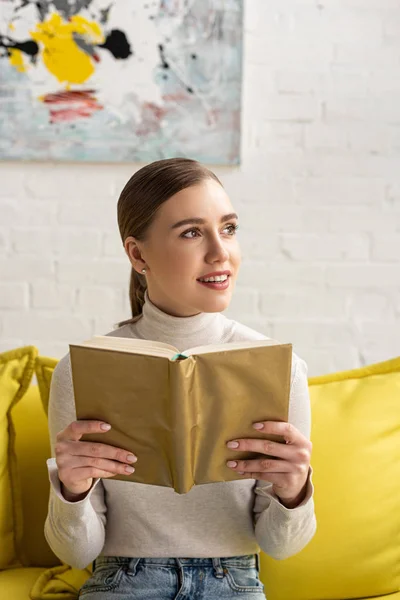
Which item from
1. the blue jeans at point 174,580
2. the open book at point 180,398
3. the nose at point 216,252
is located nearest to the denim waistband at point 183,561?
the blue jeans at point 174,580

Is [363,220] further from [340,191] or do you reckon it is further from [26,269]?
[26,269]

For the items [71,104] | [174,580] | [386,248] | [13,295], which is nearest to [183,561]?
[174,580]

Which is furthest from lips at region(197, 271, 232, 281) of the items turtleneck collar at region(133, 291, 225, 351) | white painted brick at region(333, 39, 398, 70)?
white painted brick at region(333, 39, 398, 70)

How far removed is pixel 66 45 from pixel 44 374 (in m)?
1.00

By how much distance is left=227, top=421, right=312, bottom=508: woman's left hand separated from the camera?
1.00m

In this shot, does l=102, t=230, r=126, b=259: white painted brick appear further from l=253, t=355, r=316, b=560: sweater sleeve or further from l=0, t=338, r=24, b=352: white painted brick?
l=253, t=355, r=316, b=560: sweater sleeve

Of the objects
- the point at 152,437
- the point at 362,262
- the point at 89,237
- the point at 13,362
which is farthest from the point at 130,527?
the point at 362,262

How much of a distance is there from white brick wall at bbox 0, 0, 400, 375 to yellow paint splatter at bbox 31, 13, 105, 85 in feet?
0.85

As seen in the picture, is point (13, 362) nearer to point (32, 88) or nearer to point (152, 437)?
point (152, 437)

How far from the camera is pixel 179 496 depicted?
1.28 m

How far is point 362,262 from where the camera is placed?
7.09ft

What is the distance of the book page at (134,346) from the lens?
94 centimetres

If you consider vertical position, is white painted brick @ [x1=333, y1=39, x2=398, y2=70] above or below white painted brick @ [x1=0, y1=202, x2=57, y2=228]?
above

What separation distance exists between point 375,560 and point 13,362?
848mm
